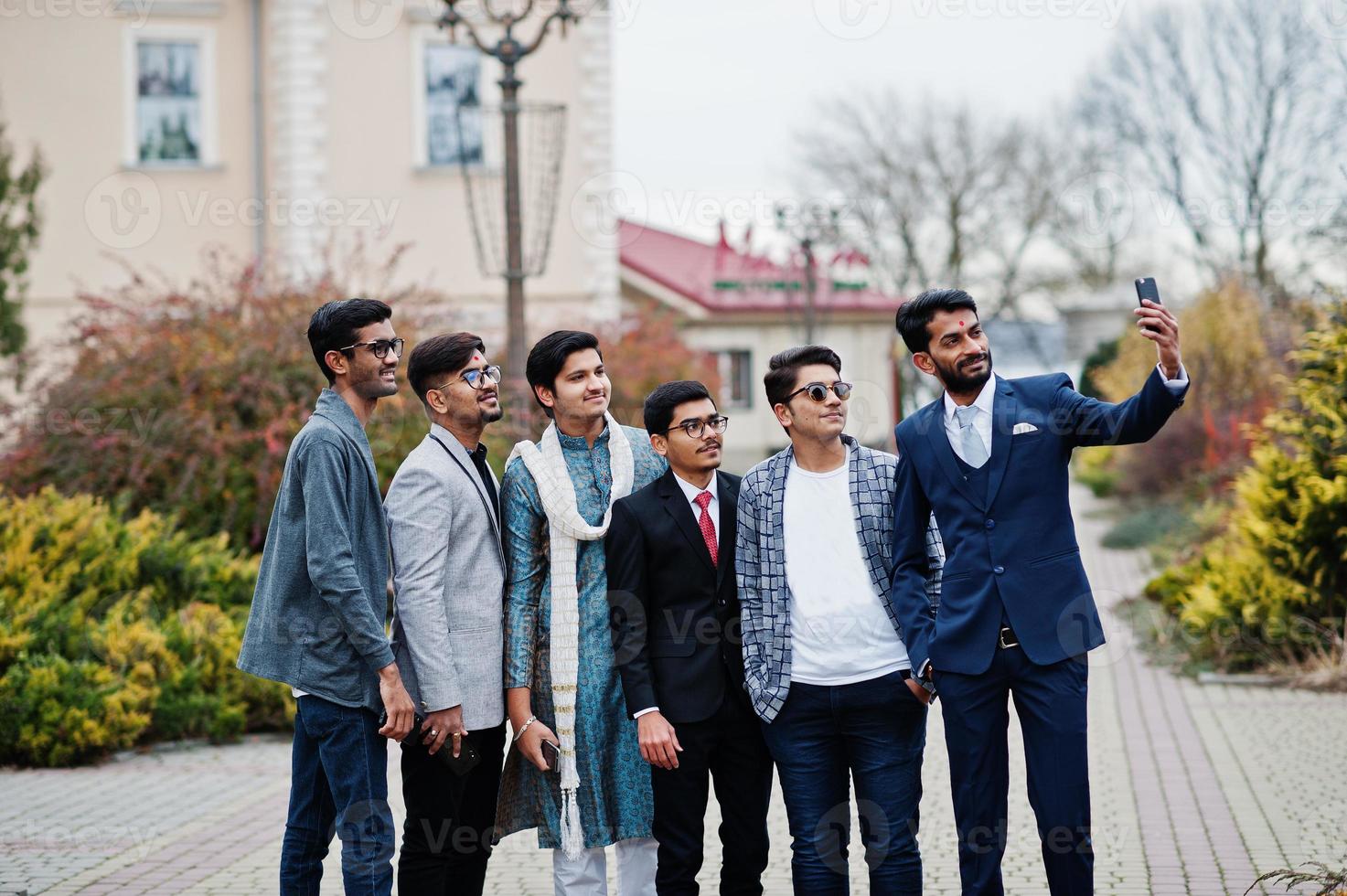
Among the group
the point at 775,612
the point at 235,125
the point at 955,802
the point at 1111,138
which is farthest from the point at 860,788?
the point at 1111,138

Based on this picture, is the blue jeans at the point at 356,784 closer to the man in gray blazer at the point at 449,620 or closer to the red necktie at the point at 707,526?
the man in gray blazer at the point at 449,620

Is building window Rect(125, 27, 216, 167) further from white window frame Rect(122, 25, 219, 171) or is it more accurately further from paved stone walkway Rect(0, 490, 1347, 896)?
paved stone walkway Rect(0, 490, 1347, 896)

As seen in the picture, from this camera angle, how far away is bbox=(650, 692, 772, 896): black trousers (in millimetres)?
4426

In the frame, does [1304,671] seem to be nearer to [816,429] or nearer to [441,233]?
[816,429]

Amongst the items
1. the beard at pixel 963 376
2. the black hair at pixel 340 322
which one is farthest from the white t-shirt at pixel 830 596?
the black hair at pixel 340 322

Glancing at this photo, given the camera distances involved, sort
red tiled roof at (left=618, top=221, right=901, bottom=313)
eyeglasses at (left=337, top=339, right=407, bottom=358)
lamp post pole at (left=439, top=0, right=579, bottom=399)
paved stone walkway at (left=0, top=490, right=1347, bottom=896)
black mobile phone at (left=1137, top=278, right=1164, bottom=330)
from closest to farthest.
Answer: black mobile phone at (left=1137, top=278, right=1164, bottom=330) → eyeglasses at (left=337, top=339, right=407, bottom=358) → paved stone walkway at (left=0, top=490, right=1347, bottom=896) → lamp post pole at (left=439, top=0, right=579, bottom=399) → red tiled roof at (left=618, top=221, right=901, bottom=313)

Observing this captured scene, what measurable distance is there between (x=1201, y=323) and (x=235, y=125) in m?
15.9

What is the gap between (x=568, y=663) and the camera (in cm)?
447

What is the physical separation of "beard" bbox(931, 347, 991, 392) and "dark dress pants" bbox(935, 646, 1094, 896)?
0.81m

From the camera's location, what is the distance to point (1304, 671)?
9.56 meters

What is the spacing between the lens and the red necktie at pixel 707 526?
4570 mm

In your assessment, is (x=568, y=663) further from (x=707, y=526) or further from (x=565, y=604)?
(x=707, y=526)

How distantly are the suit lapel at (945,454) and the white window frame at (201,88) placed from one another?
1887cm

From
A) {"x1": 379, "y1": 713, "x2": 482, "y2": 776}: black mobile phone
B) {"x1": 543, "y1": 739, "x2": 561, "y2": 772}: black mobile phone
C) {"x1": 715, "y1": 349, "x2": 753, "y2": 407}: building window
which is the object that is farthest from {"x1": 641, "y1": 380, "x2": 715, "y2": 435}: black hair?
{"x1": 715, "y1": 349, "x2": 753, "y2": 407}: building window
